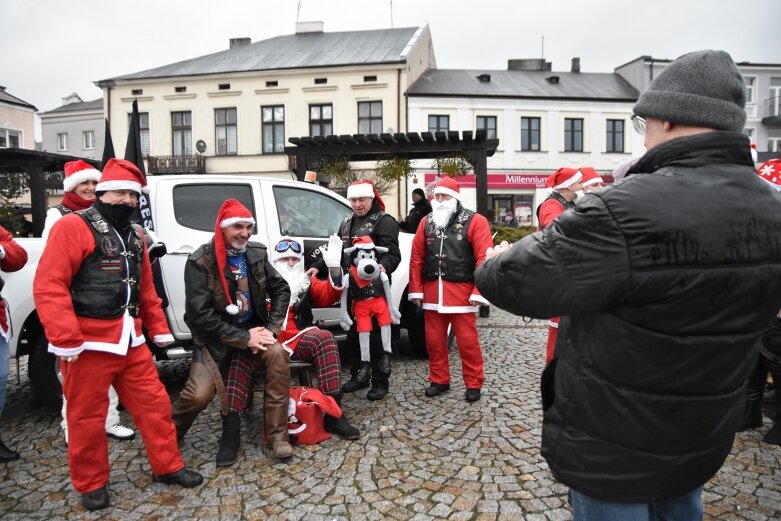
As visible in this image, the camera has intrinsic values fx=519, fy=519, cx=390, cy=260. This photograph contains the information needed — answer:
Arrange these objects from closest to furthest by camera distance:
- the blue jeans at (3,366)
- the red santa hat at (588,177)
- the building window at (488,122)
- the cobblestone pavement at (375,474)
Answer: the cobblestone pavement at (375,474) < the blue jeans at (3,366) < the red santa hat at (588,177) < the building window at (488,122)

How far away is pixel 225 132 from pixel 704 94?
96.1 ft

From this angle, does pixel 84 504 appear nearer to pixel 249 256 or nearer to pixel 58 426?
pixel 58 426

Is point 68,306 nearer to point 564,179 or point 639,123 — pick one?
point 639,123

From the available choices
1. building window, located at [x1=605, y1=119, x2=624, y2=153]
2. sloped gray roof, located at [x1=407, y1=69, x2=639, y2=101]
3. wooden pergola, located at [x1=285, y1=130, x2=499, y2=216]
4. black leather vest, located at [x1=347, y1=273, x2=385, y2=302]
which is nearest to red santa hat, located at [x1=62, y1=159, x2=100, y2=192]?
black leather vest, located at [x1=347, y1=273, x2=385, y2=302]

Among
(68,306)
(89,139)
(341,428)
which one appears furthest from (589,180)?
(89,139)

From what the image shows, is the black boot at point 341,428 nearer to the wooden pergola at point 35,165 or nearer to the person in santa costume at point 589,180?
the person in santa costume at point 589,180

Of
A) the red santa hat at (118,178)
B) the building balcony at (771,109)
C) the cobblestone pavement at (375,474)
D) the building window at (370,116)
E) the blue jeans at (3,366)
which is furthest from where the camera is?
the building balcony at (771,109)

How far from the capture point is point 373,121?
2703cm

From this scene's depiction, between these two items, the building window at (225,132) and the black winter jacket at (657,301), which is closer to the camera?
the black winter jacket at (657,301)

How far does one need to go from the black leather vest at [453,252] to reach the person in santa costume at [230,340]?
5.22ft

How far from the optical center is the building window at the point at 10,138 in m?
30.1

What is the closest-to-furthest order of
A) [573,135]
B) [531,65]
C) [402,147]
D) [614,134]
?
1. [402,147]
2. [573,135]
3. [614,134]
4. [531,65]

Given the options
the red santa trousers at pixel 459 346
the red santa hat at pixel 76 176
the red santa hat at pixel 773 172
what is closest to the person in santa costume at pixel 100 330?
the red santa hat at pixel 76 176

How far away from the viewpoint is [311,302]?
4871mm
